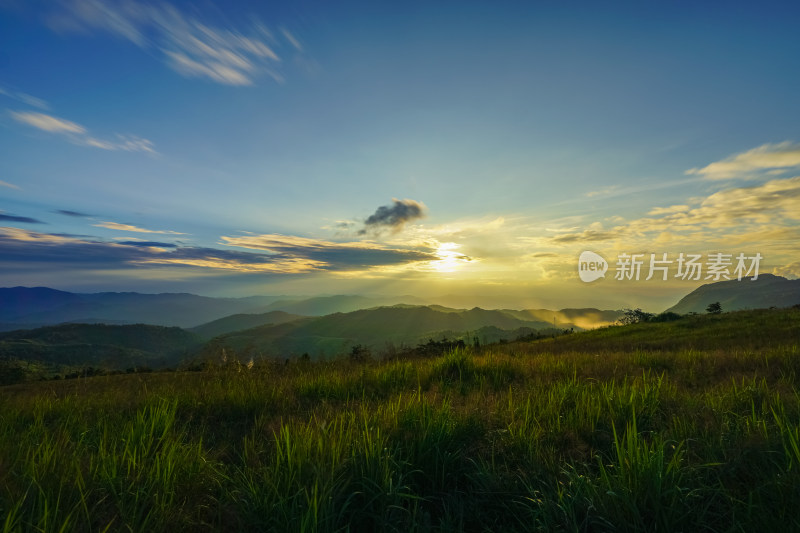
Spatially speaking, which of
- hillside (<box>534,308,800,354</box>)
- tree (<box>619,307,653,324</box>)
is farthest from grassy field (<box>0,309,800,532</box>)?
tree (<box>619,307,653,324</box>)

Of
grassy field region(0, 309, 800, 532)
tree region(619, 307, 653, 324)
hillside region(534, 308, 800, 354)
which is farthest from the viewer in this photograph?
tree region(619, 307, 653, 324)

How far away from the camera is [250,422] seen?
510cm

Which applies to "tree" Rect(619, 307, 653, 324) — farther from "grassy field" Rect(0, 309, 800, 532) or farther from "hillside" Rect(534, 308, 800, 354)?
"grassy field" Rect(0, 309, 800, 532)

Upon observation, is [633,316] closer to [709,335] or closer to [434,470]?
[709,335]

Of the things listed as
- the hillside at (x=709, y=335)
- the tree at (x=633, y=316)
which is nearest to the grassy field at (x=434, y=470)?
the hillside at (x=709, y=335)

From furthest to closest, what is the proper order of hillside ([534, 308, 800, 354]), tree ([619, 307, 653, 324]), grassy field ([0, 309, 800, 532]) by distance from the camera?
tree ([619, 307, 653, 324]) < hillside ([534, 308, 800, 354]) < grassy field ([0, 309, 800, 532])

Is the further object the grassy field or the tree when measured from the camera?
the tree

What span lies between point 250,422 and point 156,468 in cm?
236

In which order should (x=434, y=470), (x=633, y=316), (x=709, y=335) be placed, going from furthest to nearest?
(x=633, y=316)
(x=709, y=335)
(x=434, y=470)

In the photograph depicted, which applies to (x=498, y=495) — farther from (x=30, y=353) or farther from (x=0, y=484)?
(x=30, y=353)

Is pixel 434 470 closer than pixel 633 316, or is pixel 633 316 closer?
pixel 434 470

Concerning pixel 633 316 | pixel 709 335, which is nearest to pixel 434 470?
pixel 709 335

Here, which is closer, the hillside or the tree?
the hillside

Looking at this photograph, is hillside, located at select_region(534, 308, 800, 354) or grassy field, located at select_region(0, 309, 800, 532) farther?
hillside, located at select_region(534, 308, 800, 354)
